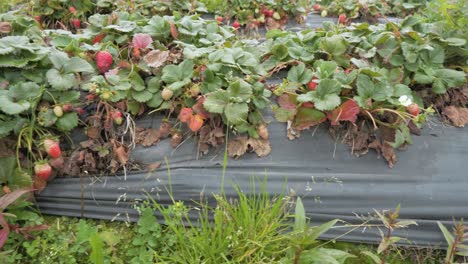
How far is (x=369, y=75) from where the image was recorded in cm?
190

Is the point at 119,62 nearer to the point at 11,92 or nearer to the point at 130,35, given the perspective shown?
the point at 130,35

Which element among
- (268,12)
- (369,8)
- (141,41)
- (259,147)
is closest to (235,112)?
(259,147)

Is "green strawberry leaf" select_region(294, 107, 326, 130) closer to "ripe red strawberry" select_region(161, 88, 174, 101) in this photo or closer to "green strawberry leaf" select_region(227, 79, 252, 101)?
"green strawberry leaf" select_region(227, 79, 252, 101)

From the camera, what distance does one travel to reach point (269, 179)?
182cm

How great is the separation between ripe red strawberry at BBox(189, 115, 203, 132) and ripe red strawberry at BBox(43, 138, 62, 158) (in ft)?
1.99

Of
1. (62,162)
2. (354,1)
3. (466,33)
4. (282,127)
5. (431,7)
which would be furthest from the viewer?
(354,1)

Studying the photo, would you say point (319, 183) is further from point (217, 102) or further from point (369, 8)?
point (369, 8)

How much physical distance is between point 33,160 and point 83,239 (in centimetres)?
47

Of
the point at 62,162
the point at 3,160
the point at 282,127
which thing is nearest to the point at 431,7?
the point at 282,127

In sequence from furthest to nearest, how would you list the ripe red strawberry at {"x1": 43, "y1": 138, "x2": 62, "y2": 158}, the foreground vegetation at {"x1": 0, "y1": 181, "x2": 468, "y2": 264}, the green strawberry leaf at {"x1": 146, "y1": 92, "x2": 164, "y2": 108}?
the green strawberry leaf at {"x1": 146, "y1": 92, "x2": 164, "y2": 108} → the ripe red strawberry at {"x1": 43, "y1": 138, "x2": 62, "y2": 158} → the foreground vegetation at {"x1": 0, "y1": 181, "x2": 468, "y2": 264}

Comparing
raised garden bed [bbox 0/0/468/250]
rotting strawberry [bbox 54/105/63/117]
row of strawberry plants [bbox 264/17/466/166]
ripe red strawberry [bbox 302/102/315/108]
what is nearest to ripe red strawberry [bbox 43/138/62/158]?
raised garden bed [bbox 0/0/468/250]

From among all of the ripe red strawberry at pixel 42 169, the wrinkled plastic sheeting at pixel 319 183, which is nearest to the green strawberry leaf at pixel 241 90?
the wrinkled plastic sheeting at pixel 319 183

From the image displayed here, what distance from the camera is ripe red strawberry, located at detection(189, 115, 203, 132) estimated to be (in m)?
1.80

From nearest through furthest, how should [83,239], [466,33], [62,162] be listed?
1. [83,239]
2. [62,162]
3. [466,33]
